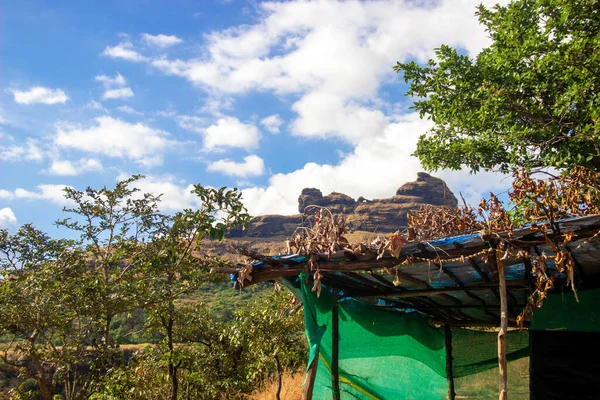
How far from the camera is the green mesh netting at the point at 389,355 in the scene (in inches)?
179

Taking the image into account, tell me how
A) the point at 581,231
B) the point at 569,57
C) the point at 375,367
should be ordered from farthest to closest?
the point at 569,57
the point at 375,367
the point at 581,231

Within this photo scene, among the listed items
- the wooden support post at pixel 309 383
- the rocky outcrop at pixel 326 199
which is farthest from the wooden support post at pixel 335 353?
the rocky outcrop at pixel 326 199

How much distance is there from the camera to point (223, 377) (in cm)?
932

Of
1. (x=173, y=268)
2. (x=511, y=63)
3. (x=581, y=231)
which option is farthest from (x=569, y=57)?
(x=173, y=268)

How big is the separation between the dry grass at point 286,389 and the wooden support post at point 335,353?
14.2ft

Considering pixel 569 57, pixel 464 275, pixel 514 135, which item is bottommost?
pixel 464 275

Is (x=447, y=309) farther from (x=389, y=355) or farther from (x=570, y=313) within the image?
(x=570, y=313)

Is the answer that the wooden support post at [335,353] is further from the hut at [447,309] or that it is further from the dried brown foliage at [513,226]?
the dried brown foliage at [513,226]

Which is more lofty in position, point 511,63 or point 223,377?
point 511,63

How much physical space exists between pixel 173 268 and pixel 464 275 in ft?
12.6

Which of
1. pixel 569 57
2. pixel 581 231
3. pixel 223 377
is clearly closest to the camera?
pixel 581 231

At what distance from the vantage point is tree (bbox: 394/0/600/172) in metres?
5.84

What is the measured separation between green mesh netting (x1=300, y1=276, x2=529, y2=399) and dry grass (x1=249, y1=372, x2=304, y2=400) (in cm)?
375

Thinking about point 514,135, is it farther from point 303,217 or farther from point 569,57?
point 303,217
